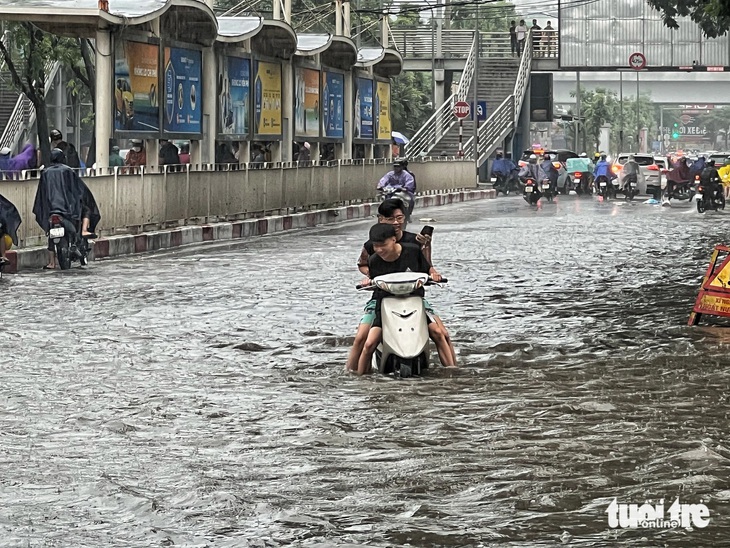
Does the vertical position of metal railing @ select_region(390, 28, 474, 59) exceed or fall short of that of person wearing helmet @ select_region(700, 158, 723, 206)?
it exceeds it

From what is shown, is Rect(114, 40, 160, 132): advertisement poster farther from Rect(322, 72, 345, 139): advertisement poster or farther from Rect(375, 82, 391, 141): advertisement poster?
Rect(375, 82, 391, 141): advertisement poster

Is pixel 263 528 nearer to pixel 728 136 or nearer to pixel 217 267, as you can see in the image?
pixel 217 267

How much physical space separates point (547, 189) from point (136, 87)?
20.6 metres

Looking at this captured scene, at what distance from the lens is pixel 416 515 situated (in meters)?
6.21

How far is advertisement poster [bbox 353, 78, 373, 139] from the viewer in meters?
40.4

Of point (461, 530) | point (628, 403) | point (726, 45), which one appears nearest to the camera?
point (461, 530)

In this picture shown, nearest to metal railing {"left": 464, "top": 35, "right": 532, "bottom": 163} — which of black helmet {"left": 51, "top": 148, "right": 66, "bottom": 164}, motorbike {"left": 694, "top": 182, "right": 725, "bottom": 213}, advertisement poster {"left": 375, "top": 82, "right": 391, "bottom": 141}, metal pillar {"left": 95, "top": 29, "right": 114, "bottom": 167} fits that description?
advertisement poster {"left": 375, "top": 82, "right": 391, "bottom": 141}

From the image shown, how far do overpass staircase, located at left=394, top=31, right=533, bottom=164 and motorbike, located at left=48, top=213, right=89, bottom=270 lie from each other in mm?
35569

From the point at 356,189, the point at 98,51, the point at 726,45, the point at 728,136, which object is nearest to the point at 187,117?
the point at 98,51

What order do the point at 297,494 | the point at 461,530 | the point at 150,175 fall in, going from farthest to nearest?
the point at 150,175, the point at 297,494, the point at 461,530

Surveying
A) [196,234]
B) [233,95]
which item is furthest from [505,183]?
[196,234]

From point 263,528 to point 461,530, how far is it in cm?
73

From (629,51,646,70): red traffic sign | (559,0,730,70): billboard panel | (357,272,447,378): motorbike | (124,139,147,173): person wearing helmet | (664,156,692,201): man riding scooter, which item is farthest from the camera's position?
(559,0,730,70): billboard panel

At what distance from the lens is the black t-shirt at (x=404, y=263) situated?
10.4m
